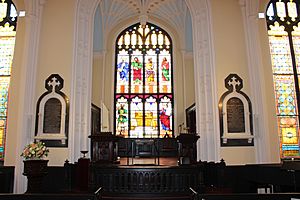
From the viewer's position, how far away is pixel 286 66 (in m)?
10.9

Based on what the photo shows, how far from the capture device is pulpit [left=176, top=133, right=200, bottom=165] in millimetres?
8461

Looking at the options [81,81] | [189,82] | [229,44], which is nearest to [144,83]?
[189,82]

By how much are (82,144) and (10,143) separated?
2.43 meters

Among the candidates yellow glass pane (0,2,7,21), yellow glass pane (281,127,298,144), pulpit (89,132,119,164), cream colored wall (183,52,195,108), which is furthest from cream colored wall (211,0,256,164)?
yellow glass pane (0,2,7,21)

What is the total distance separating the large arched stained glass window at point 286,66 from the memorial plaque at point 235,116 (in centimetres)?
208

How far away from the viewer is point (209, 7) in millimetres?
10008

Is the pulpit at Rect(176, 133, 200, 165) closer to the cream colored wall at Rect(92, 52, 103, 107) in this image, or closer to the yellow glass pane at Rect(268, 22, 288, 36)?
the yellow glass pane at Rect(268, 22, 288, 36)

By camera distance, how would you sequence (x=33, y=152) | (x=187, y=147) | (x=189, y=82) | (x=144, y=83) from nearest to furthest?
(x=33, y=152), (x=187, y=147), (x=189, y=82), (x=144, y=83)

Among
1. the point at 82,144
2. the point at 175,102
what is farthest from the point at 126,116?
the point at 82,144

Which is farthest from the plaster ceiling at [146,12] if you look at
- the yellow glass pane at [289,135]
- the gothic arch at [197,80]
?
the yellow glass pane at [289,135]

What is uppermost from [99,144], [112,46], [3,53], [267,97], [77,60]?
[112,46]

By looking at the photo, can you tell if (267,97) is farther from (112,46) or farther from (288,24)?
(112,46)

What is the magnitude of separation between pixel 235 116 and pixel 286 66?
3.44 meters

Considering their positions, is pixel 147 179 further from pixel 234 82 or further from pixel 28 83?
pixel 28 83
